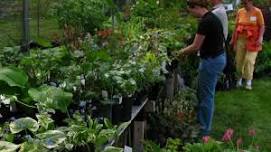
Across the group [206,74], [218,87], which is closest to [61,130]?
[206,74]

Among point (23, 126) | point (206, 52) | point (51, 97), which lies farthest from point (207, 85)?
point (23, 126)

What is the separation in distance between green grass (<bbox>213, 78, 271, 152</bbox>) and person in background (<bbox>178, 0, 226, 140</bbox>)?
524mm

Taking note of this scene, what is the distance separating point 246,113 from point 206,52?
2.19 metres

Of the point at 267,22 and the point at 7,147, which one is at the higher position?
the point at 7,147

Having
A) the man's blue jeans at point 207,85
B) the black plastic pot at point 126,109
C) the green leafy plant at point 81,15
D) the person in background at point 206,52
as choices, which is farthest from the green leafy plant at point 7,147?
the man's blue jeans at point 207,85

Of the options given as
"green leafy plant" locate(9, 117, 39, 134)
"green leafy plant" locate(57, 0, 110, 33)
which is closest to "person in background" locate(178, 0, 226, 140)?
"green leafy plant" locate(57, 0, 110, 33)

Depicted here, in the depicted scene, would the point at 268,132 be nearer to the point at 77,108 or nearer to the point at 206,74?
the point at 206,74

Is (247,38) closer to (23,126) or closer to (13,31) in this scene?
(13,31)

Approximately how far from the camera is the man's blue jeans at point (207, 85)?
18.4ft

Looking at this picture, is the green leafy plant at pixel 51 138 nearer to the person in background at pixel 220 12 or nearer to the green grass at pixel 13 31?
the green grass at pixel 13 31

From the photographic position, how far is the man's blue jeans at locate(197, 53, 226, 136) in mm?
5602

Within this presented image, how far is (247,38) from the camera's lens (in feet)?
27.5

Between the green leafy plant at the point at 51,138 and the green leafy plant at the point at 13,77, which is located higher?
the green leafy plant at the point at 13,77

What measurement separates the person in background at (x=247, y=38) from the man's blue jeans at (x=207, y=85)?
2659 mm
